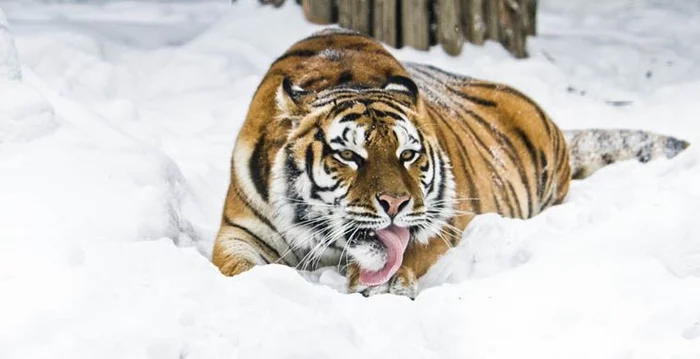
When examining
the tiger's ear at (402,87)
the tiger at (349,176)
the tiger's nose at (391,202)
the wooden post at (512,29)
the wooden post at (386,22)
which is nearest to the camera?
Answer: the tiger's nose at (391,202)

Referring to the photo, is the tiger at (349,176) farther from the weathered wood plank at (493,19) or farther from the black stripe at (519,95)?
the weathered wood plank at (493,19)

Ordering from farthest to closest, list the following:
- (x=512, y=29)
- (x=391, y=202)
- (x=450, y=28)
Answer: (x=512, y=29), (x=450, y=28), (x=391, y=202)

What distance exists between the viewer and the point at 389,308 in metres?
3.05

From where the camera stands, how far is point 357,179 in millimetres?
3520

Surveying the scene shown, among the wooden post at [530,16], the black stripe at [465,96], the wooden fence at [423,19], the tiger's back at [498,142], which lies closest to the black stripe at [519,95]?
the tiger's back at [498,142]

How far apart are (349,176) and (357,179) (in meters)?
0.04

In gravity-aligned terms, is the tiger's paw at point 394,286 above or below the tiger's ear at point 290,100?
below

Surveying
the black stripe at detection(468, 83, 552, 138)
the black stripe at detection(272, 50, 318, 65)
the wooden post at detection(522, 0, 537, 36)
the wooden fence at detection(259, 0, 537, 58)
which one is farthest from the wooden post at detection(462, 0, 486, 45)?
the black stripe at detection(272, 50, 318, 65)

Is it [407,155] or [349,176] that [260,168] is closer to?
[349,176]

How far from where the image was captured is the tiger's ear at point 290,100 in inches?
147

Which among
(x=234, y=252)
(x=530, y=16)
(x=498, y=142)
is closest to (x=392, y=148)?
(x=234, y=252)

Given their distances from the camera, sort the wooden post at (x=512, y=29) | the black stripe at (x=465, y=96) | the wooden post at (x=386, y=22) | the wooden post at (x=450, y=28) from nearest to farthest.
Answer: the black stripe at (x=465, y=96) < the wooden post at (x=386, y=22) < the wooden post at (x=450, y=28) < the wooden post at (x=512, y=29)

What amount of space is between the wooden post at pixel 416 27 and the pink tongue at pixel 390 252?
3.33 metres

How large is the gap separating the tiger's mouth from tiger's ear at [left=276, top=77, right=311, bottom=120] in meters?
0.48
